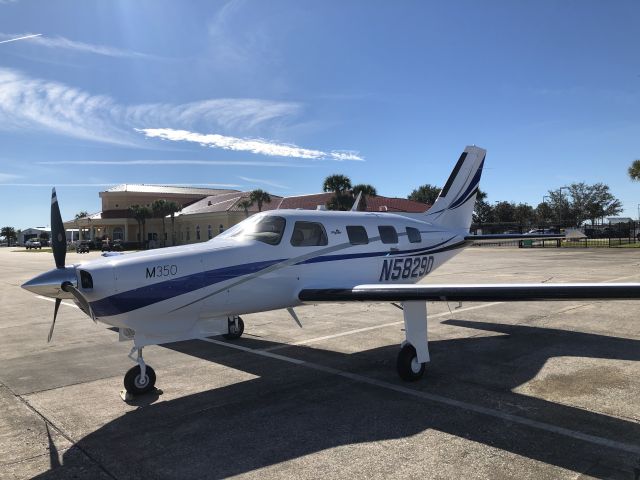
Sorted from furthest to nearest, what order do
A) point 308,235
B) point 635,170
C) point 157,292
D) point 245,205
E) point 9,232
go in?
Result: 1. point 9,232
2. point 245,205
3. point 635,170
4. point 308,235
5. point 157,292

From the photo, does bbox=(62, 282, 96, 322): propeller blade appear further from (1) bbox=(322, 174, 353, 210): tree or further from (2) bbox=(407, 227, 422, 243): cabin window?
(1) bbox=(322, 174, 353, 210): tree

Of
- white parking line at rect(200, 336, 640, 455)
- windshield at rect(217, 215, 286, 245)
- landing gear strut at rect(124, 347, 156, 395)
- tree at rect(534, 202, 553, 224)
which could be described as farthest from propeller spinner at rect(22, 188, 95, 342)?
tree at rect(534, 202, 553, 224)

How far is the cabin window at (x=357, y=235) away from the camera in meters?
8.42

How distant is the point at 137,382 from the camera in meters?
6.29

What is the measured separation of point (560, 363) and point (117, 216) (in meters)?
84.1

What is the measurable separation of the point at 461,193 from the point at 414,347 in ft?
21.2

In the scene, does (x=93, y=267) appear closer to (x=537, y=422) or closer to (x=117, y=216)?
(x=537, y=422)

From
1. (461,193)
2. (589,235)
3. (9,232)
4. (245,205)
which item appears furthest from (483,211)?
(9,232)

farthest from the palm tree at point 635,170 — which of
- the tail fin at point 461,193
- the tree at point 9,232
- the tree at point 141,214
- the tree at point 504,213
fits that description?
the tree at point 9,232

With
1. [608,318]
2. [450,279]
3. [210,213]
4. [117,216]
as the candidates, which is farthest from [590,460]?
[117,216]

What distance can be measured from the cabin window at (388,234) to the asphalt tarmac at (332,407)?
79.1 inches

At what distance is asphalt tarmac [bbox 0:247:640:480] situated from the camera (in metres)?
4.36

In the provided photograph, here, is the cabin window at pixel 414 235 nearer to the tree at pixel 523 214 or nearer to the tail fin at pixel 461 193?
the tail fin at pixel 461 193

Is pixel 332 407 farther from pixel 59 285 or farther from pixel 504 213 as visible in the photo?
pixel 504 213
